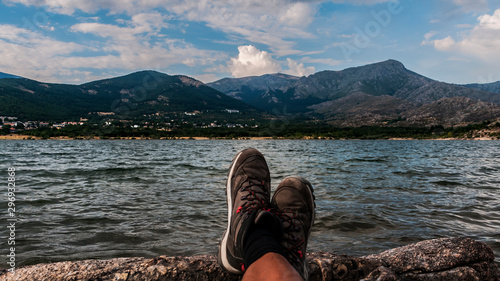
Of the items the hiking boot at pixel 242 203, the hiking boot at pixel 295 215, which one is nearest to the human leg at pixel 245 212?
the hiking boot at pixel 242 203

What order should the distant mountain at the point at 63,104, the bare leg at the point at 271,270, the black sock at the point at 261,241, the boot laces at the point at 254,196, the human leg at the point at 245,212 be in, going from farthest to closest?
the distant mountain at the point at 63,104, the boot laces at the point at 254,196, the human leg at the point at 245,212, the black sock at the point at 261,241, the bare leg at the point at 271,270

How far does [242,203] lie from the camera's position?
9.75 feet

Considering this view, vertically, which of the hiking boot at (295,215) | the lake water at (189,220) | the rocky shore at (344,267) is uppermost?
the hiking boot at (295,215)

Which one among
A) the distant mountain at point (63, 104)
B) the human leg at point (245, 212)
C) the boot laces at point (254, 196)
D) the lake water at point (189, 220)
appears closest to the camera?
the human leg at point (245, 212)

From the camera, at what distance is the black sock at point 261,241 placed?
198 cm

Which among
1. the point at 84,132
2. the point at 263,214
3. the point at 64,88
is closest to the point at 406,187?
the point at 263,214

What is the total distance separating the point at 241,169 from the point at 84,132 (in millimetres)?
112708

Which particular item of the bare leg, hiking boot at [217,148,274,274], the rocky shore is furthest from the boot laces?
the bare leg

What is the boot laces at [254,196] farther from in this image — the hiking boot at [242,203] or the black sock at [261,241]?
the black sock at [261,241]

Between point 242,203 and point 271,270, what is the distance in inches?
48.9

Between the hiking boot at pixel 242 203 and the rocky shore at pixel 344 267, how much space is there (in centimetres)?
39

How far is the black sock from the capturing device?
6.50 feet

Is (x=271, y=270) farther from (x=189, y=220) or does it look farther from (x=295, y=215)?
(x=189, y=220)

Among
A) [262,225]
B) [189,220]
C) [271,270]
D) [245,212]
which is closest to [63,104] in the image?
[189,220]
